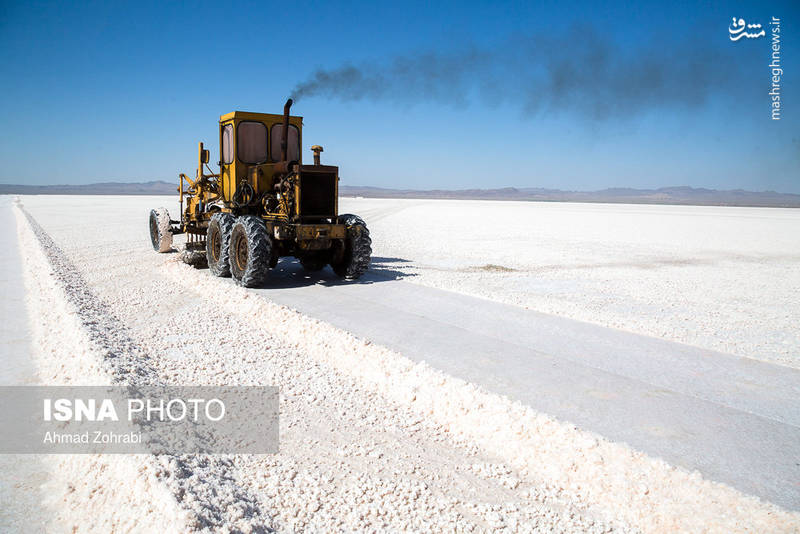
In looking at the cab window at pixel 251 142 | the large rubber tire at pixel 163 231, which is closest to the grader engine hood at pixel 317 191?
the cab window at pixel 251 142

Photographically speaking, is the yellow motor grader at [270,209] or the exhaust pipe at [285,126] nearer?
the yellow motor grader at [270,209]

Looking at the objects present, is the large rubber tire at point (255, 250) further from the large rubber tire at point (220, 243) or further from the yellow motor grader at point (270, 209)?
the large rubber tire at point (220, 243)

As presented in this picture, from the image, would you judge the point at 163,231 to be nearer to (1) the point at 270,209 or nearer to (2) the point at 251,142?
(2) the point at 251,142

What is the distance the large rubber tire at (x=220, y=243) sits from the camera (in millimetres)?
10508

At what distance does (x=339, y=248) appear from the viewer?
36.1 ft

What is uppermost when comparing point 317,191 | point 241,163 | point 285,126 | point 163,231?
point 285,126

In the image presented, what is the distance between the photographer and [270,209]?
36.1ft

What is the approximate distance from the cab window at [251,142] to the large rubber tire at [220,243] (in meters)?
1.30

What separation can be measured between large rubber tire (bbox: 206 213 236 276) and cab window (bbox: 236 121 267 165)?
1.30m

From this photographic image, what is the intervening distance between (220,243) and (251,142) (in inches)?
85.4

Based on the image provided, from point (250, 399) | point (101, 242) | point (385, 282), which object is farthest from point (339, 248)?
A: point (101, 242)

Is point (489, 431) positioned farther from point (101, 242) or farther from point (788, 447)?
point (101, 242)

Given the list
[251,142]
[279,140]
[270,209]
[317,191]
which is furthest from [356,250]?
[251,142]

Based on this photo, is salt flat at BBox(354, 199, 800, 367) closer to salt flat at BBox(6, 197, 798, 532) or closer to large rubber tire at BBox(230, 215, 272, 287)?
salt flat at BBox(6, 197, 798, 532)
